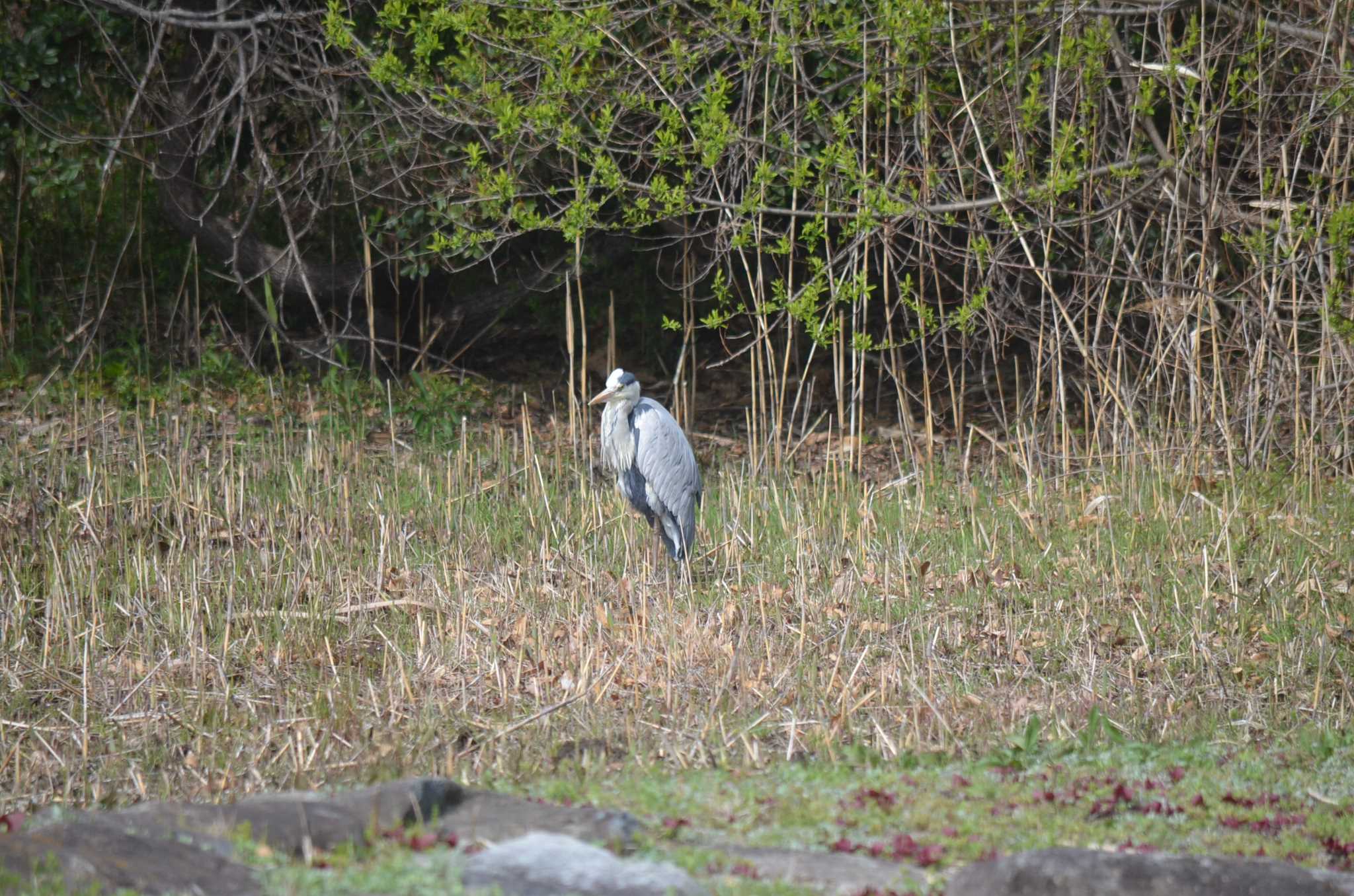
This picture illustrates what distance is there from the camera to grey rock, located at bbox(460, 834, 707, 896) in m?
2.61

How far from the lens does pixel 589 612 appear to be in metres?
5.60

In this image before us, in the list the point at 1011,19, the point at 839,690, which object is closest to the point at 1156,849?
the point at 839,690

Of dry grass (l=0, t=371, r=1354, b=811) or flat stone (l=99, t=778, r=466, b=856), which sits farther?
dry grass (l=0, t=371, r=1354, b=811)

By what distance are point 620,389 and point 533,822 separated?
4.10m

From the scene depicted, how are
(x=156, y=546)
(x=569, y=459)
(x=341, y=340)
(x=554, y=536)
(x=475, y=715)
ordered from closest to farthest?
(x=475, y=715) < (x=156, y=546) < (x=554, y=536) < (x=569, y=459) < (x=341, y=340)

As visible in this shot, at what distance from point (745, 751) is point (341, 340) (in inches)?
292

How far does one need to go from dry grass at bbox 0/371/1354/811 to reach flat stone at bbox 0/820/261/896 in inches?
42.9

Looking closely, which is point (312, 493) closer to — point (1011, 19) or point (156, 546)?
point (156, 546)


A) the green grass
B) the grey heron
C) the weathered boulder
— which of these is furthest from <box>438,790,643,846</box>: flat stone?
the grey heron

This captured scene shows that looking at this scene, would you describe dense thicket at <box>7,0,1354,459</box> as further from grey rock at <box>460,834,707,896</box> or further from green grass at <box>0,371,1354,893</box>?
grey rock at <box>460,834,707,896</box>

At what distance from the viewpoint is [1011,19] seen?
731 centimetres

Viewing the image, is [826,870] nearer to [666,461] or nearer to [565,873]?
[565,873]

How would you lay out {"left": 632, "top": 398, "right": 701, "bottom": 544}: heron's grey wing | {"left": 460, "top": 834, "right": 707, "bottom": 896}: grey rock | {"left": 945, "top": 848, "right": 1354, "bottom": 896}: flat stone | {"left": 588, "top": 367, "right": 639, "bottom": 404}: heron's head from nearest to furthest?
{"left": 460, "top": 834, "right": 707, "bottom": 896}: grey rock, {"left": 945, "top": 848, "right": 1354, "bottom": 896}: flat stone, {"left": 632, "top": 398, "right": 701, "bottom": 544}: heron's grey wing, {"left": 588, "top": 367, "right": 639, "bottom": 404}: heron's head

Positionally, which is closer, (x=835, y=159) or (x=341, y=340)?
(x=835, y=159)
